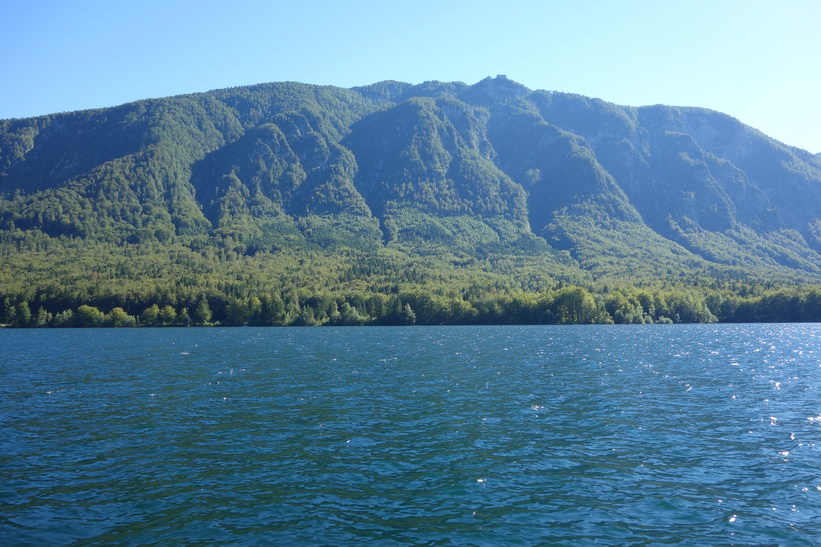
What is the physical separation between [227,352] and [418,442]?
71.7 meters

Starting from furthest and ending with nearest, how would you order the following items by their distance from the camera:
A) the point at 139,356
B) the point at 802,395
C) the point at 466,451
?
the point at 139,356
the point at 802,395
the point at 466,451

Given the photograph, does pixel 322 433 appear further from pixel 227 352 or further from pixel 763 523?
pixel 227 352

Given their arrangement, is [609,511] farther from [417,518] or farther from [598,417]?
[598,417]

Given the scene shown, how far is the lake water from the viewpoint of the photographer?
22.5 meters

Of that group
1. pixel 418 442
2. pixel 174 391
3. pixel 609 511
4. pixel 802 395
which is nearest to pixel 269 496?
pixel 418 442

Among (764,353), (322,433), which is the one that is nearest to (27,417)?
(322,433)

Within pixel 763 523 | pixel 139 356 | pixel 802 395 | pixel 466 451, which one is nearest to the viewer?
pixel 763 523

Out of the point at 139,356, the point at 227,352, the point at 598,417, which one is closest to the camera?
the point at 598,417

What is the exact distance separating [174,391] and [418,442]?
30553mm

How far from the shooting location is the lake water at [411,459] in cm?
2248

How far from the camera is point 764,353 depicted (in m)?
93.5

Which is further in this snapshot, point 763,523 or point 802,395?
point 802,395

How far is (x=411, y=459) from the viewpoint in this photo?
31.4 meters

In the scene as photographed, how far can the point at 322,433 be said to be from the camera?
37406mm
